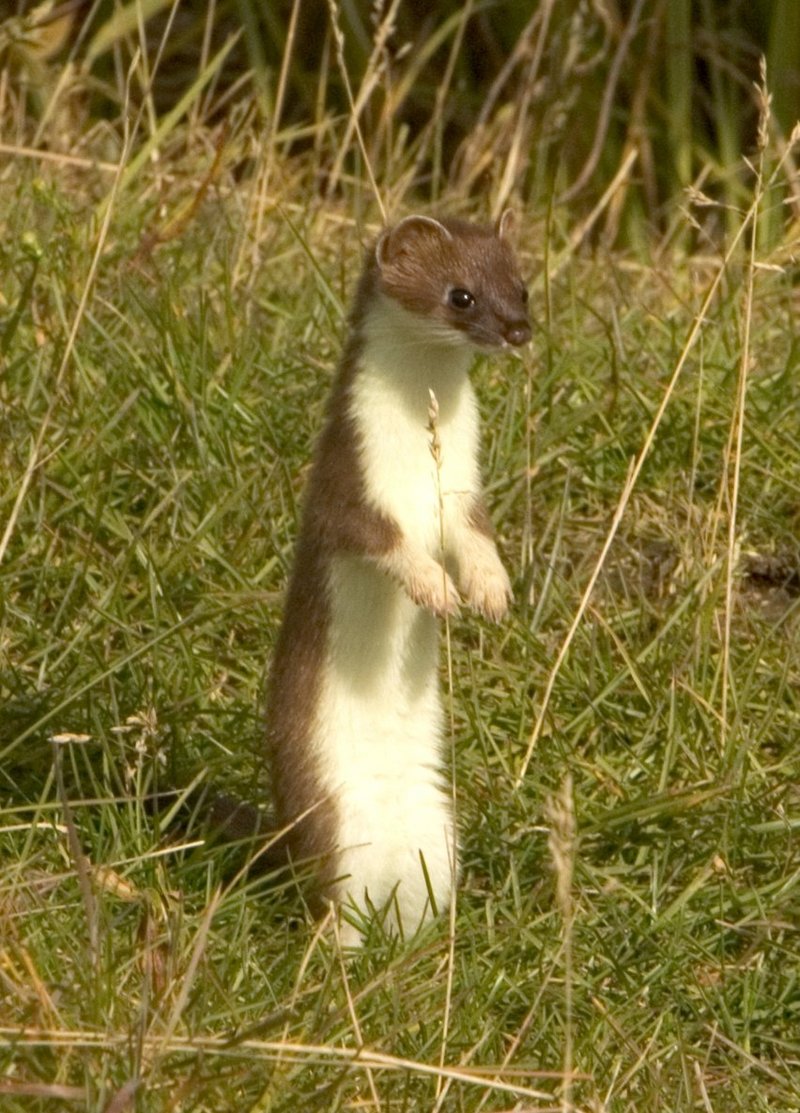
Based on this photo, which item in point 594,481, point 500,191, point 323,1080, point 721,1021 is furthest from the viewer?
point 500,191

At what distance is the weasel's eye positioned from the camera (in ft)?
12.0

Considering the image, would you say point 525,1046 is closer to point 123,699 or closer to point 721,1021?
point 721,1021

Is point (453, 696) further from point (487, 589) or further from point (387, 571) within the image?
point (387, 571)

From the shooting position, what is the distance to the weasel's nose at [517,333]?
3.60 meters

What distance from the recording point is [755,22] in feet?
24.9

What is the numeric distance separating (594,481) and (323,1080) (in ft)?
7.51

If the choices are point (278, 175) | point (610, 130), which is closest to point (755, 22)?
point (610, 130)

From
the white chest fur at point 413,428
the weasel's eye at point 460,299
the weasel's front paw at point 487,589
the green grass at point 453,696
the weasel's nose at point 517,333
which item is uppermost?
the weasel's eye at point 460,299

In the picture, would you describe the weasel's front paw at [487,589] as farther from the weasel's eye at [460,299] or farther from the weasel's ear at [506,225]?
the weasel's ear at [506,225]

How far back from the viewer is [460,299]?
3658mm

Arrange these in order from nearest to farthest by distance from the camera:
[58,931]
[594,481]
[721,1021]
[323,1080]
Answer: [323,1080], [58,931], [721,1021], [594,481]

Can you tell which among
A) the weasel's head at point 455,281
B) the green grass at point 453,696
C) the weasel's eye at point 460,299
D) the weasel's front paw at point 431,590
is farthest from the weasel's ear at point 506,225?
the weasel's front paw at point 431,590

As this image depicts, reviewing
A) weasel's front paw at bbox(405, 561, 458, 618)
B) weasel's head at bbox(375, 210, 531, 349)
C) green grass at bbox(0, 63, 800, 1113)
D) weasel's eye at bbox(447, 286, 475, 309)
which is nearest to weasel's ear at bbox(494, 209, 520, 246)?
weasel's head at bbox(375, 210, 531, 349)

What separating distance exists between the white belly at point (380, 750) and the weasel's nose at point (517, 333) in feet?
1.56
